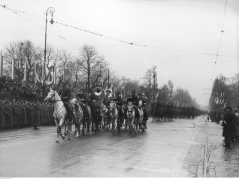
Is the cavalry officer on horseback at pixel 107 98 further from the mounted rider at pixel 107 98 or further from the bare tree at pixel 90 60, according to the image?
the bare tree at pixel 90 60

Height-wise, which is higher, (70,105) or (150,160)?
(70,105)

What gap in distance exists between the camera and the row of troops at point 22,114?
20.7 m

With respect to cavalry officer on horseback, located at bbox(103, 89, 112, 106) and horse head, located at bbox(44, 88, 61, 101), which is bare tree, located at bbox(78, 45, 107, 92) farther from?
horse head, located at bbox(44, 88, 61, 101)

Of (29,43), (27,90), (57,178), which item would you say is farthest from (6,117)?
(29,43)

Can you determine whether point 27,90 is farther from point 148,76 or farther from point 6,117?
point 148,76

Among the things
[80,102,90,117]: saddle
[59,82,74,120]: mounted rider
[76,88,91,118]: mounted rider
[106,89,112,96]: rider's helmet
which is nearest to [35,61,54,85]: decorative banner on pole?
[106,89,112,96]: rider's helmet

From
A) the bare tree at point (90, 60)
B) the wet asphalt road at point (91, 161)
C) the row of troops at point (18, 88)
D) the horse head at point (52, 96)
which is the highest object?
the bare tree at point (90, 60)

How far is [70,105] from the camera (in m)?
15.6

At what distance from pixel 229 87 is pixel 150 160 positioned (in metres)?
78.8

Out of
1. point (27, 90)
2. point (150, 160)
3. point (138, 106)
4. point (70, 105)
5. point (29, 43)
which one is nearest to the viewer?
point (150, 160)

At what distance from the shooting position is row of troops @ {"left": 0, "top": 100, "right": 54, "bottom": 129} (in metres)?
20.7

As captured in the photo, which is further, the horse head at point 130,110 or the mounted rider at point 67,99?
the horse head at point 130,110

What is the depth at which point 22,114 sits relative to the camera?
892 inches

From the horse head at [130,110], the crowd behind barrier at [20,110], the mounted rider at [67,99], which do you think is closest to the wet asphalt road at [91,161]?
the mounted rider at [67,99]
